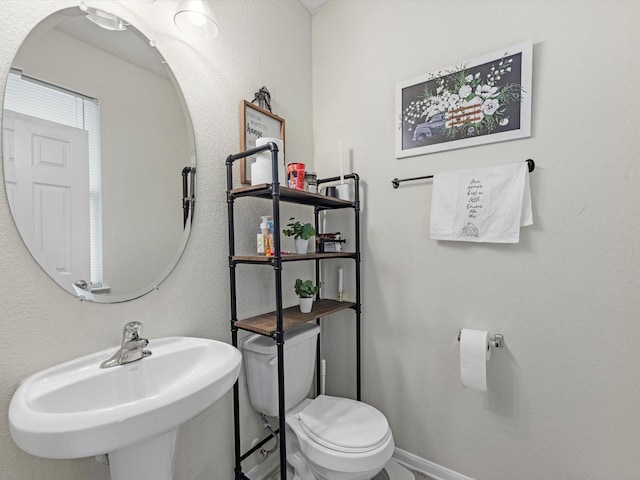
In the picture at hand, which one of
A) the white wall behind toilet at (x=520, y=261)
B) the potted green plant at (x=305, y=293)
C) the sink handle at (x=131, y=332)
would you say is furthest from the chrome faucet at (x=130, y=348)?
the white wall behind toilet at (x=520, y=261)

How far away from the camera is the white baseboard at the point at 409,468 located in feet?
4.83

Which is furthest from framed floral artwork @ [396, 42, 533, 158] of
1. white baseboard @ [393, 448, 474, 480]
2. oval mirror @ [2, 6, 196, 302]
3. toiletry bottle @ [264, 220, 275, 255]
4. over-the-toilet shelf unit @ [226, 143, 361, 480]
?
white baseboard @ [393, 448, 474, 480]

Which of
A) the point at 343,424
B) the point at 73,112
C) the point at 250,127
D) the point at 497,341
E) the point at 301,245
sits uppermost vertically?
the point at 250,127

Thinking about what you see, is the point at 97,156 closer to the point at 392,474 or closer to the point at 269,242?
the point at 269,242

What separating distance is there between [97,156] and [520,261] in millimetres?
1694

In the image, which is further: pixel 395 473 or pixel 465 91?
pixel 395 473

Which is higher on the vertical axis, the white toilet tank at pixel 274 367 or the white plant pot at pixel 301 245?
the white plant pot at pixel 301 245

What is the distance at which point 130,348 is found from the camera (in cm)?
96

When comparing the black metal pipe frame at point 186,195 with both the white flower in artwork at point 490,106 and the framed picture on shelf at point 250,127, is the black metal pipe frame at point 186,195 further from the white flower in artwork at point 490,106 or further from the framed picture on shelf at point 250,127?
the white flower in artwork at point 490,106

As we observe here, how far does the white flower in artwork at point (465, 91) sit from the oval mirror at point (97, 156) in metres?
1.25

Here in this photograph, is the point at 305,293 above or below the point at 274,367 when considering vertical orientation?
above

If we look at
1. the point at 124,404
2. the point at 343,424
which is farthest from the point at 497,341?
the point at 124,404

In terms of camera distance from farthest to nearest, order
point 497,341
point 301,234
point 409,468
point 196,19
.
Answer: point 409,468, point 301,234, point 497,341, point 196,19

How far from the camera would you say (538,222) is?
127 cm
